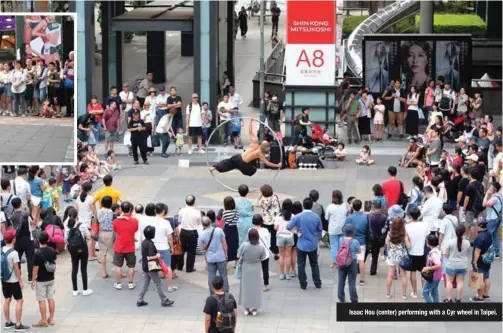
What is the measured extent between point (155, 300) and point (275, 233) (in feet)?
8.49

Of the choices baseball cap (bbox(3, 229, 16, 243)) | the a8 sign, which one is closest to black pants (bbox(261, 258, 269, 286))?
baseball cap (bbox(3, 229, 16, 243))

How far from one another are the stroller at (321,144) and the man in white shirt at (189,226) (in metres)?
9.38

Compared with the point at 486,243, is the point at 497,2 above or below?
above

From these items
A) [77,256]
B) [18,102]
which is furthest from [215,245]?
[18,102]

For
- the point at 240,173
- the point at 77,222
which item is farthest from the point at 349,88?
the point at 77,222

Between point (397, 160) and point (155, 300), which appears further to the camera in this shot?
point (397, 160)

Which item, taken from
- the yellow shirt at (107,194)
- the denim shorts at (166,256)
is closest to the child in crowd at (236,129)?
the yellow shirt at (107,194)

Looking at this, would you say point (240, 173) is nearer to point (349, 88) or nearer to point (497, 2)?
point (349, 88)

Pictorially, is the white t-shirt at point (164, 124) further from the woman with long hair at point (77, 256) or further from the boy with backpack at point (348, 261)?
the boy with backpack at point (348, 261)

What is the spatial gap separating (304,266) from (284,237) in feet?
2.10

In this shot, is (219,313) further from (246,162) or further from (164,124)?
(164,124)

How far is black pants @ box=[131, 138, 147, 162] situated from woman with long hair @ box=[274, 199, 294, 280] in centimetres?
908

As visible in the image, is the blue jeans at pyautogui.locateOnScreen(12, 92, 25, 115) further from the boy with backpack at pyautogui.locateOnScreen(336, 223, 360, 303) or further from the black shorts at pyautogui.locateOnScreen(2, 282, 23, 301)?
the boy with backpack at pyautogui.locateOnScreen(336, 223, 360, 303)

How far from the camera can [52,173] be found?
24.2 metres
